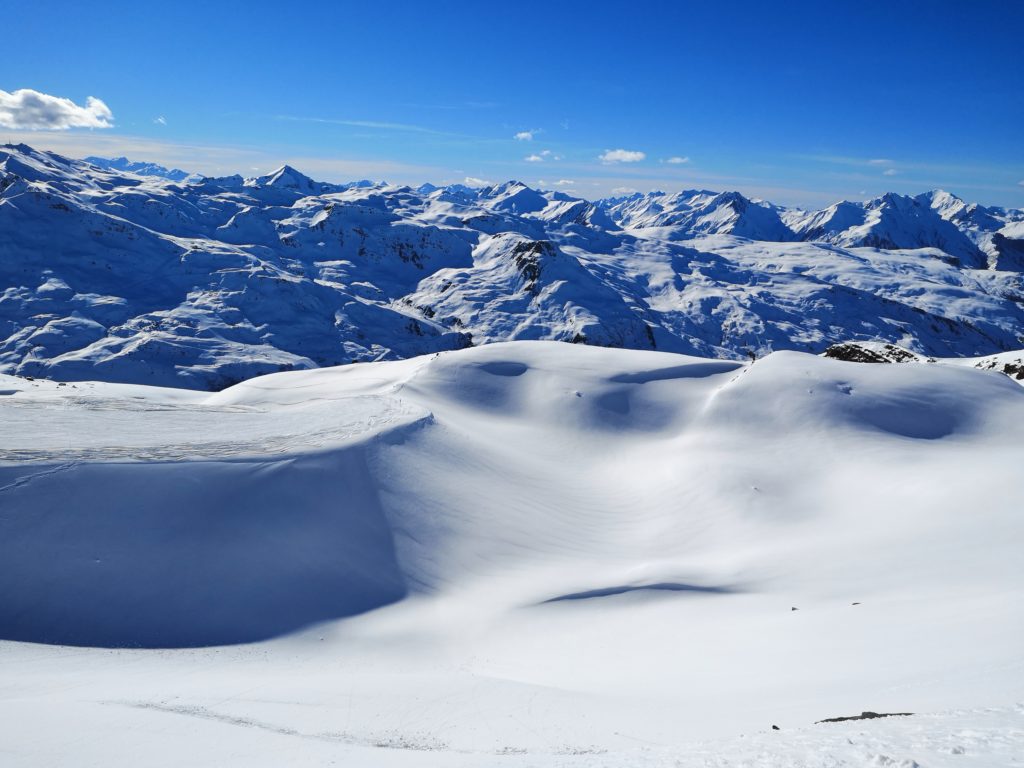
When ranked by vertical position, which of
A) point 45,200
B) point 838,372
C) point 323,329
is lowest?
point 323,329

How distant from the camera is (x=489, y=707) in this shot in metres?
16.3

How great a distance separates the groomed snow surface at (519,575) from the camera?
45.3 feet

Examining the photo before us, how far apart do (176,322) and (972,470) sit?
174 metres

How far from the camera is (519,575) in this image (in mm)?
26938

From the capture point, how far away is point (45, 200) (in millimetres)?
197250

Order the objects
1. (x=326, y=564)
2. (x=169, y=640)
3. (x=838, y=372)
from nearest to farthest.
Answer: (x=169, y=640) < (x=326, y=564) < (x=838, y=372)

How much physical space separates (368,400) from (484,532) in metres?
15.3

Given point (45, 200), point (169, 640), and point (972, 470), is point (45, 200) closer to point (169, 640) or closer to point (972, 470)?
point (169, 640)

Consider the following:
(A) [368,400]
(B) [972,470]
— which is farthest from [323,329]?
(B) [972,470]

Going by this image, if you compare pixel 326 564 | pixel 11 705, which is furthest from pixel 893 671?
pixel 11 705

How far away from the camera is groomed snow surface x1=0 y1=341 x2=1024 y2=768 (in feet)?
45.3

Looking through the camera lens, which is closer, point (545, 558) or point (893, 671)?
point (893, 671)

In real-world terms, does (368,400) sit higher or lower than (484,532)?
higher

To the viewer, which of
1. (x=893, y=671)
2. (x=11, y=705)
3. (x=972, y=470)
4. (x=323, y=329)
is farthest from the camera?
(x=323, y=329)
